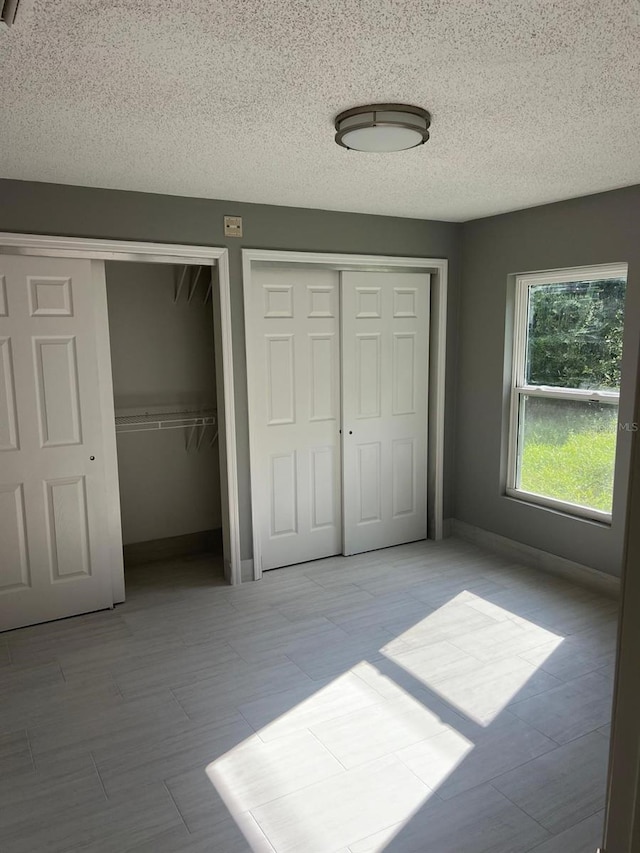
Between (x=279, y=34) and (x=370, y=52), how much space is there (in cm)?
27

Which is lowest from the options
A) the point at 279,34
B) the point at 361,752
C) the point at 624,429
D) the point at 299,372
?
the point at 361,752

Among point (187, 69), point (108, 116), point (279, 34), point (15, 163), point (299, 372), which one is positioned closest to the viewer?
point (279, 34)

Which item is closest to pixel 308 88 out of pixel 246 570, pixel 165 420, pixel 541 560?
pixel 165 420

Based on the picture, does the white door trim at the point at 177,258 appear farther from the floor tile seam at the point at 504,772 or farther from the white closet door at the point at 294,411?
the floor tile seam at the point at 504,772

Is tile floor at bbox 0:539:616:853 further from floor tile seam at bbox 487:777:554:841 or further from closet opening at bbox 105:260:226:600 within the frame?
closet opening at bbox 105:260:226:600

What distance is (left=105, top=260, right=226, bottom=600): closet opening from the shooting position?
442cm

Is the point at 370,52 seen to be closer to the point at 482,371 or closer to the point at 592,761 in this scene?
the point at 592,761

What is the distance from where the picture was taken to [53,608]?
3.72 metres

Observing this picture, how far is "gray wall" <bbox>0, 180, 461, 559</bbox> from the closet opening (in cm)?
56

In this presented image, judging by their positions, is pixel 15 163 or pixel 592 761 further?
pixel 15 163

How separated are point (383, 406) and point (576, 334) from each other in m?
1.41

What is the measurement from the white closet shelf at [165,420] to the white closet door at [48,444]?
635 mm

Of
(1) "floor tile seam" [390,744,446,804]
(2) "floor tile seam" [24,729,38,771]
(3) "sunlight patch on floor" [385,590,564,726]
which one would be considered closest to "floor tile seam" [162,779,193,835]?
(2) "floor tile seam" [24,729,38,771]

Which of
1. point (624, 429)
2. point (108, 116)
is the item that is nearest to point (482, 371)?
point (624, 429)
